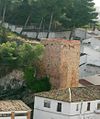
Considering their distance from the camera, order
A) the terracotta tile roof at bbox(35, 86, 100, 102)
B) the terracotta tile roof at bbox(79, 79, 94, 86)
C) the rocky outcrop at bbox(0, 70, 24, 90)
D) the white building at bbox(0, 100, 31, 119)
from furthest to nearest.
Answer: the terracotta tile roof at bbox(79, 79, 94, 86) < the rocky outcrop at bbox(0, 70, 24, 90) < the terracotta tile roof at bbox(35, 86, 100, 102) < the white building at bbox(0, 100, 31, 119)

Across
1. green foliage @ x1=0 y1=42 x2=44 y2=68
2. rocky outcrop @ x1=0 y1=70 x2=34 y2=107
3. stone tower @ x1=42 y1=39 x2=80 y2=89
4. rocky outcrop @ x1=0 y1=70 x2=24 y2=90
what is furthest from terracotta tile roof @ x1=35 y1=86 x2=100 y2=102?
green foliage @ x1=0 y1=42 x2=44 y2=68

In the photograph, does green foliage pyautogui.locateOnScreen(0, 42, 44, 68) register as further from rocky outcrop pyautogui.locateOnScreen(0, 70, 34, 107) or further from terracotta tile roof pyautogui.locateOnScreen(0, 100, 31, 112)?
terracotta tile roof pyautogui.locateOnScreen(0, 100, 31, 112)

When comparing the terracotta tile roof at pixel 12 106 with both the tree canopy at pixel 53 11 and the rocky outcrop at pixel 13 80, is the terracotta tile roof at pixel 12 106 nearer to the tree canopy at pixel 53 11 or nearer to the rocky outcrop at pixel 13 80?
the rocky outcrop at pixel 13 80

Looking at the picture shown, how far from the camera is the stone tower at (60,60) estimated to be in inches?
1831

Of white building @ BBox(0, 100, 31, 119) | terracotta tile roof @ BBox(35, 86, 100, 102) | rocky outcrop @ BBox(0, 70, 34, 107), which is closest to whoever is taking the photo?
white building @ BBox(0, 100, 31, 119)

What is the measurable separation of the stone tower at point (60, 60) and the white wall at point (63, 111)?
475 cm

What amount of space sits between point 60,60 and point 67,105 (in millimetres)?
6428

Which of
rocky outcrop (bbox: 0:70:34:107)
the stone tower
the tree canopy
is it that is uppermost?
the tree canopy

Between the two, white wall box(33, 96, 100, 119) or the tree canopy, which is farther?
the tree canopy

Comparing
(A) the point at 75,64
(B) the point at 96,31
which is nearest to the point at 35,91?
(A) the point at 75,64

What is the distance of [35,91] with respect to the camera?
151ft

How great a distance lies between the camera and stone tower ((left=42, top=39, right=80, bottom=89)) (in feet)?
153

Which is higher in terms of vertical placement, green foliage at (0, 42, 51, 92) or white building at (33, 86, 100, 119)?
green foliage at (0, 42, 51, 92)

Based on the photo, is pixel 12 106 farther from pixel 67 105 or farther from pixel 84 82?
pixel 84 82
